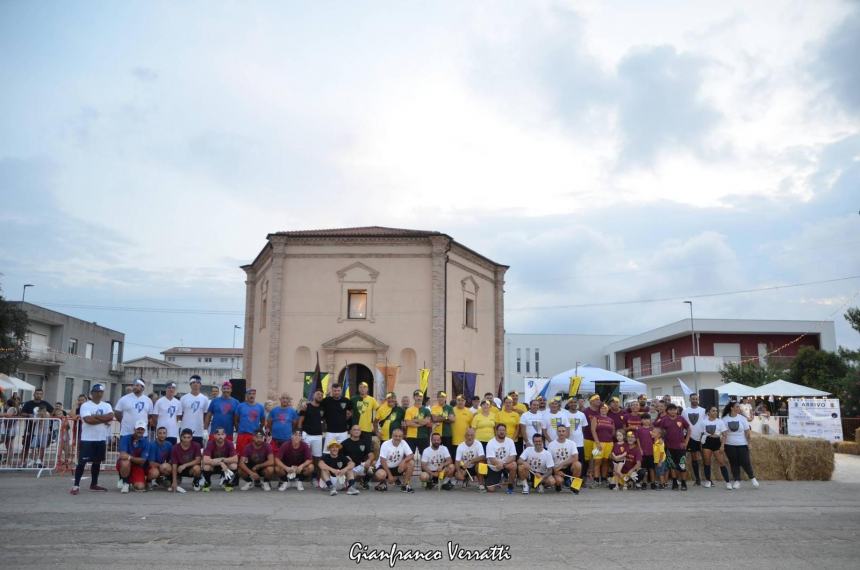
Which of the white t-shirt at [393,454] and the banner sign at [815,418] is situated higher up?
the banner sign at [815,418]

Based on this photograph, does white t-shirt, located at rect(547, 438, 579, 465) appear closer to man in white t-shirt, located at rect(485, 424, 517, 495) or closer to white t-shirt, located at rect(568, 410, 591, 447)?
white t-shirt, located at rect(568, 410, 591, 447)

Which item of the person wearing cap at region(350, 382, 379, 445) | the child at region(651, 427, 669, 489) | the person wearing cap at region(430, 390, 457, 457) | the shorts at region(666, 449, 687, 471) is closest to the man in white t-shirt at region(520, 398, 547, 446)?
the person wearing cap at region(430, 390, 457, 457)

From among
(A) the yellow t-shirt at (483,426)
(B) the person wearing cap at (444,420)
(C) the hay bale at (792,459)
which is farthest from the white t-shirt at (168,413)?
(C) the hay bale at (792,459)

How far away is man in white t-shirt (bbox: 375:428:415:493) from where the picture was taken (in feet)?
40.1

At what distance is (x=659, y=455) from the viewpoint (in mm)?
13125

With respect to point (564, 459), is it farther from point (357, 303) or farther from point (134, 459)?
point (357, 303)

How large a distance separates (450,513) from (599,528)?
2.18m

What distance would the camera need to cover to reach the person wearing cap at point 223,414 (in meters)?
12.8

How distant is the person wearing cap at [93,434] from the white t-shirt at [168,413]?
912mm

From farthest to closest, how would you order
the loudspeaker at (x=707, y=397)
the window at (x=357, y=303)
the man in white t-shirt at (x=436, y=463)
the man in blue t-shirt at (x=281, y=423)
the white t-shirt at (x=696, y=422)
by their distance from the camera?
the window at (x=357, y=303) < the loudspeaker at (x=707, y=397) < the white t-shirt at (x=696, y=422) < the man in blue t-shirt at (x=281, y=423) < the man in white t-shirt at (x=436, y=463)

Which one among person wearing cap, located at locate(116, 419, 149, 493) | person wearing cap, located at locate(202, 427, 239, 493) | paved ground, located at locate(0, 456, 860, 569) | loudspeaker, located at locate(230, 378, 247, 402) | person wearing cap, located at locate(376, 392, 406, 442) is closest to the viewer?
paved ground, located at locate(0, 456, 860, 569)

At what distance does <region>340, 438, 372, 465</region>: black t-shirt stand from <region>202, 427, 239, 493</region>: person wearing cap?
1979 mm

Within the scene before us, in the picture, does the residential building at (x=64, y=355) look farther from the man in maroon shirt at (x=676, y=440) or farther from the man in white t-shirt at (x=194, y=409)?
the man in maroon shirt at (x=676, y=440)

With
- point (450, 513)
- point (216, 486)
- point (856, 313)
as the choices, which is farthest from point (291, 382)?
point (856, 313)
